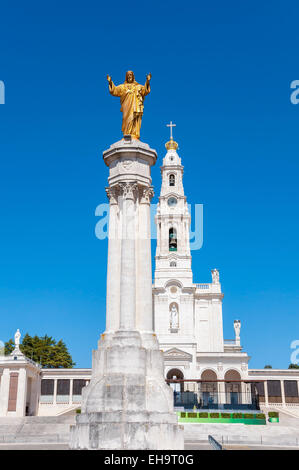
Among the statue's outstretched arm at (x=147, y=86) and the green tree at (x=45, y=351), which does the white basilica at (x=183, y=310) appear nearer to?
the green tree at (x=45, y=351)

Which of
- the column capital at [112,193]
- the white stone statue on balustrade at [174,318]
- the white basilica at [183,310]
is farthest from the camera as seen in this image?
the white stone statue on balustrade at [174,318]

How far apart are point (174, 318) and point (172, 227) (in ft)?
44.7

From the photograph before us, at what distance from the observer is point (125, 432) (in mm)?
18000

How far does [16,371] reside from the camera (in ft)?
175

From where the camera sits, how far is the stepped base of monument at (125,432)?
58.6ft

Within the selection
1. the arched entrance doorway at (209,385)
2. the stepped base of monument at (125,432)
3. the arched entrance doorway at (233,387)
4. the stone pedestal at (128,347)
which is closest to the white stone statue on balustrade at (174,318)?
the arched entrance doorway at (209,385)

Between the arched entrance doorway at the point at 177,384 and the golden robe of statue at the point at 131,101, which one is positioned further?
the arched entrance doorway at the point at 177,384

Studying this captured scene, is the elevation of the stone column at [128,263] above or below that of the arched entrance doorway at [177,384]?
above

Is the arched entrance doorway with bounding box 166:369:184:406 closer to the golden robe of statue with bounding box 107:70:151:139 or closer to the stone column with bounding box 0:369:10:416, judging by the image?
the stone column with bounding box 0:369:10:416

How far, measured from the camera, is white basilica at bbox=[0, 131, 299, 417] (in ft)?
186

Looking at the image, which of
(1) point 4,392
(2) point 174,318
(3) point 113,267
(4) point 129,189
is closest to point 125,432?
(3) point 113,267

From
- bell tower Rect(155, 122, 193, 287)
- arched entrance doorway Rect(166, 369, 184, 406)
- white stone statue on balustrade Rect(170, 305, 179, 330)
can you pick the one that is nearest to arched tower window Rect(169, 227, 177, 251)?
bell tower Rect(155, 122, 193, 287)
